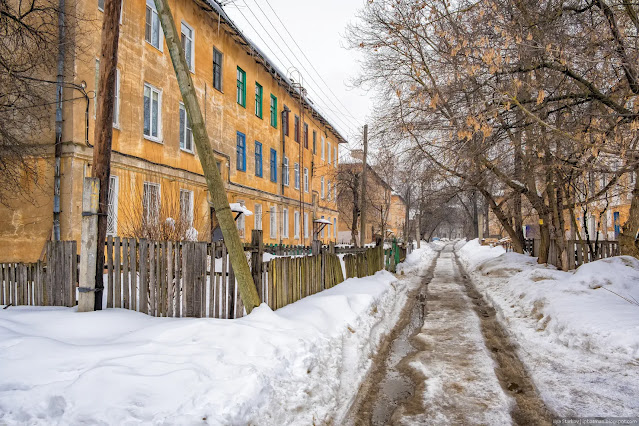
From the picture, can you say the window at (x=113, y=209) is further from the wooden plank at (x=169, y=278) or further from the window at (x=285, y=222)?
the window at (x=285, y=222)

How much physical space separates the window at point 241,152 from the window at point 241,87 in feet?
5.06

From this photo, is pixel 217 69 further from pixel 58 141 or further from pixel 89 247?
pixel 89 247

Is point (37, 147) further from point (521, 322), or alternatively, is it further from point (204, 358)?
point (521, 322)

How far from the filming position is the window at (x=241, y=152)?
65.9 ft

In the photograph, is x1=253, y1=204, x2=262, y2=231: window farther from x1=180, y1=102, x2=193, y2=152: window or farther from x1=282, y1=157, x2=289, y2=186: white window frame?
x1=180, y1=102, x2=193, y2=152: window

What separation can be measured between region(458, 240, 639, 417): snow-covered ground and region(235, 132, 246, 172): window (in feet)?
42.3

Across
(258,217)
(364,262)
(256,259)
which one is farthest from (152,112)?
(256,259)

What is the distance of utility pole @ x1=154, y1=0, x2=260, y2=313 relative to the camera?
5.49 m

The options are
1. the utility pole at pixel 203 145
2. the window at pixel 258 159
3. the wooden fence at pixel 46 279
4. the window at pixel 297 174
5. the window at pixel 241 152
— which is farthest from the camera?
the window at pixel 297 174

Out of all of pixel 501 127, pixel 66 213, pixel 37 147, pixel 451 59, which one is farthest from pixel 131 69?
pixel 501 127

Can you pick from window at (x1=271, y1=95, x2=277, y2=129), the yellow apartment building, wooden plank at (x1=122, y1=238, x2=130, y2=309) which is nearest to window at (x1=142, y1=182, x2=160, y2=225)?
the yellow apartment building

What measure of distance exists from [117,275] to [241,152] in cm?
1476

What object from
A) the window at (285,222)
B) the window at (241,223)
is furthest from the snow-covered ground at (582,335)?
the window at (285,222)

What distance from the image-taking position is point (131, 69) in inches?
508
